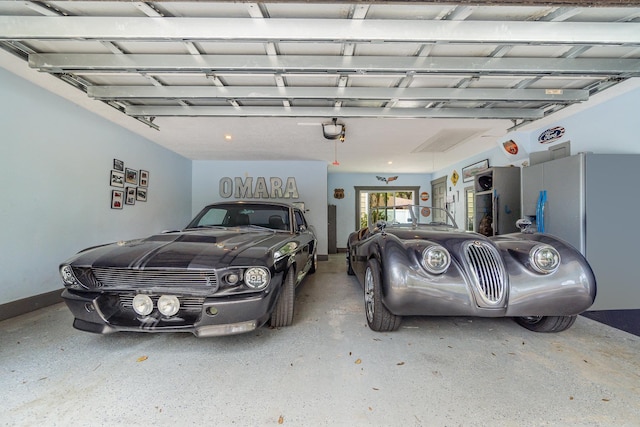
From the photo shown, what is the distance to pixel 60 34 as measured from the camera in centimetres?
209

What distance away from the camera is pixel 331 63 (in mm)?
2586

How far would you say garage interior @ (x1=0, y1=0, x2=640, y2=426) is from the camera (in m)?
1.57

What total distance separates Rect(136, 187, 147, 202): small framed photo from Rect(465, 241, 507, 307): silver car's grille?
5736 millimetres

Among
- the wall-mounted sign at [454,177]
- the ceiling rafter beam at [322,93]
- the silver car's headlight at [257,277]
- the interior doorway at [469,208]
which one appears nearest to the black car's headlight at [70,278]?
the silver car's headlight at [257,277]

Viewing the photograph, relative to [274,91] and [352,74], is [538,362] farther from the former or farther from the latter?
[274,91]

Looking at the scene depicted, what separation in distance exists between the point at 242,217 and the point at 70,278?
1763 millimetres

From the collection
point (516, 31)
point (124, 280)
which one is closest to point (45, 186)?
point (124, 280)

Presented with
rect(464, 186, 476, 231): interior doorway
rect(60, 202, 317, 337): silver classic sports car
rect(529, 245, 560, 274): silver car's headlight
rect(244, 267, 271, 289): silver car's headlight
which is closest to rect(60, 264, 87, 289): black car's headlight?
rect(60, 202, 317, 337): silver classic sports car

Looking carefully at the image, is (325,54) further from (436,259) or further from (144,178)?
(144,178)

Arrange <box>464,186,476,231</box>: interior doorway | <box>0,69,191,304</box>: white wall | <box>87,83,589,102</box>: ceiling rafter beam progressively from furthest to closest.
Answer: <box>464,186,476,231</box>: interior doorway < <box>87,83,589,102</box>: ceiling rafter beam < <box>0,69,191,304</box>: white wall

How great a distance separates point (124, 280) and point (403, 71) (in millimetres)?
3108

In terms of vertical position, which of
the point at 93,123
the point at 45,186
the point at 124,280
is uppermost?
the point at 93,123

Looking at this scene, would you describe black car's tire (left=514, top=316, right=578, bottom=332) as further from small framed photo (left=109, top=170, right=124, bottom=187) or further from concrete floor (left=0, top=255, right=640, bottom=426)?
small framed photo (left=109, top=170, right=124, bottom=187)

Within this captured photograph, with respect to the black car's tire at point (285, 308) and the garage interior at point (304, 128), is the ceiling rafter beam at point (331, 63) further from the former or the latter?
the black car's tire at point (285, 308)
